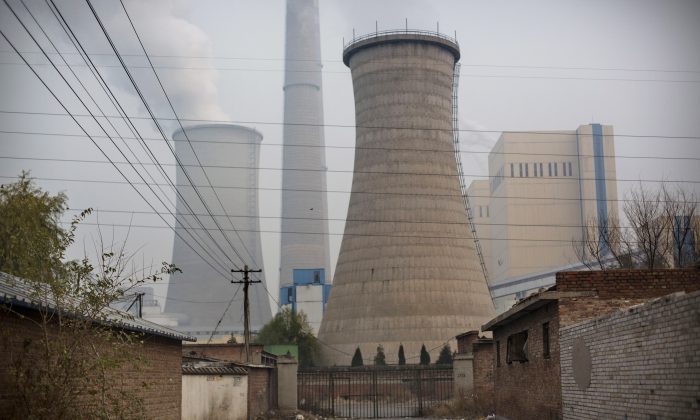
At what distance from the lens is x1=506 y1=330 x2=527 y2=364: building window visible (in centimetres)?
1823

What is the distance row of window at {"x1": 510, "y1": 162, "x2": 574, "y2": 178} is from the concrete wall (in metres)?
64.4

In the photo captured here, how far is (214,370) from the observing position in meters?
22.3

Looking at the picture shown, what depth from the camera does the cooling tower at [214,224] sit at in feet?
354

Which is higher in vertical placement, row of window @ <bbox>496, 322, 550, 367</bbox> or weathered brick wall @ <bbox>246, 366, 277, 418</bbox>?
row of window @ <bbox>496, 322, 550, 367</bbox>

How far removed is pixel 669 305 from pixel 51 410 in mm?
7000

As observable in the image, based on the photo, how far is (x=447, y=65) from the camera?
168ft

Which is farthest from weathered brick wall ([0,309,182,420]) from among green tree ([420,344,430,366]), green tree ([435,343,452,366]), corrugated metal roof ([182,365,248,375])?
green tree ([420,344,430,366])

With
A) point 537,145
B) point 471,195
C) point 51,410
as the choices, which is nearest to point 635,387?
point 51,410

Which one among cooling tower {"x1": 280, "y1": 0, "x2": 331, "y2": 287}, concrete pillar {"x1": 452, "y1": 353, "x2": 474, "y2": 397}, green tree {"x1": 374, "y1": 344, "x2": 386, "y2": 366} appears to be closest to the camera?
concrete pillar {"x1": 452, "y1": 353, "x2": 474, "y2": 397}

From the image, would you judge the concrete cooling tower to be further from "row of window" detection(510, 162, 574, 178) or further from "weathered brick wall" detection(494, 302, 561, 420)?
"row of window" detection(510, 162, 574, 178)

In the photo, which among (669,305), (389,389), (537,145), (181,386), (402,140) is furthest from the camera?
(537,145)

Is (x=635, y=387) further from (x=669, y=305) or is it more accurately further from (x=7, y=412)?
(x=7, y=412)

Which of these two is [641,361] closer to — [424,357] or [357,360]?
[424,357]

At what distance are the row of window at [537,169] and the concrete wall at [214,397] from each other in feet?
211
